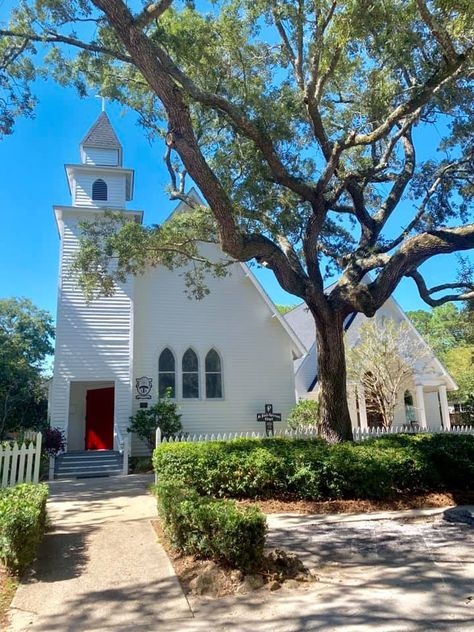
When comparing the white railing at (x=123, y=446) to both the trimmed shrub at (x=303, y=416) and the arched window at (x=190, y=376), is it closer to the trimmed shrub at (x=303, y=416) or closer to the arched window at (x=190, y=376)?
the arched window at (x=190, y=376)

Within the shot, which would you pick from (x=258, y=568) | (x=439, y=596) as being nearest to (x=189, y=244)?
(x=258, y=568)

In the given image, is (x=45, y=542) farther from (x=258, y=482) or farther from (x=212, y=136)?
(x=212, y=136)

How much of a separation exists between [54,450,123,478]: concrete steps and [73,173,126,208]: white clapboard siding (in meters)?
9.19

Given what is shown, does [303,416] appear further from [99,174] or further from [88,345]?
[99,174]

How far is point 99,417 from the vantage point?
18.3 m

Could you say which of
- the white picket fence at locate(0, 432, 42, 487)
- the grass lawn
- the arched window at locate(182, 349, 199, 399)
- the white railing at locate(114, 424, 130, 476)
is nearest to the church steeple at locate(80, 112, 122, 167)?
the arched window at locate(182, 349, 199, 399)

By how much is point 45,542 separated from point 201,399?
11388 mm

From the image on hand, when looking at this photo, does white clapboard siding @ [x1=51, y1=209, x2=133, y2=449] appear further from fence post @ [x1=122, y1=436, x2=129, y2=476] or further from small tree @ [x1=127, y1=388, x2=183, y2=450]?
fence post @ [x1=122, y1=436, x2=129, y2=476]

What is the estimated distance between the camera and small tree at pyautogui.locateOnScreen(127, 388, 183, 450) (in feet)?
52.8

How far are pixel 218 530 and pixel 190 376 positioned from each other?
13047 mm

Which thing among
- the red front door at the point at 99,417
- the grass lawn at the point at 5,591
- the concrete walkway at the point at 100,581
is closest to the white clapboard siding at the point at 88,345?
the red front door at the point at 99,417

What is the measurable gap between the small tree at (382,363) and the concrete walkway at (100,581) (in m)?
12.0

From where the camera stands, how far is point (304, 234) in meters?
12.2

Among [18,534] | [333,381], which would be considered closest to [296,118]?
[333,381]
